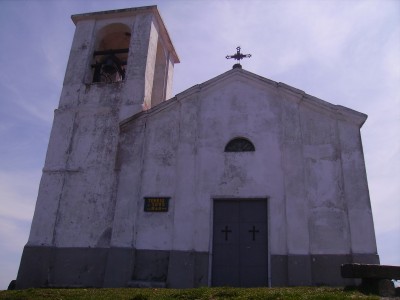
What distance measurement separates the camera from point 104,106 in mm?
15328

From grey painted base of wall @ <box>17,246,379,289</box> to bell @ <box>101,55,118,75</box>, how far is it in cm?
744

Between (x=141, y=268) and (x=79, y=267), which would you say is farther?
(x=79, y=267)

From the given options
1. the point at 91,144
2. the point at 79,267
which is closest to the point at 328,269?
the point at 79,267

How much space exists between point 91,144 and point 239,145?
5.32 metres

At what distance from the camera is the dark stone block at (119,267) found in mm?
12211

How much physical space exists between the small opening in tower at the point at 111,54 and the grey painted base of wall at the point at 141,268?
7239 millimetres

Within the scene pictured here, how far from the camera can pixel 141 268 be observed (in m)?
12.4

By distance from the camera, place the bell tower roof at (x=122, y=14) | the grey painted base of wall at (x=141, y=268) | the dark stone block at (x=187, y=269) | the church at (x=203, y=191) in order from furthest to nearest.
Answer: the bell tower roof at (x=122, y=14) < the church at (x=203, y=191) < the dark stone block at (x=187, y=269) < the grey painted base of wall at (x=141, y=268)

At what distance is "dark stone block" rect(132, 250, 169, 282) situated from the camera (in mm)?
12195

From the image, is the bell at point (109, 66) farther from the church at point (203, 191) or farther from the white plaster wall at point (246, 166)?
the white plaster wall at point (246, 166)

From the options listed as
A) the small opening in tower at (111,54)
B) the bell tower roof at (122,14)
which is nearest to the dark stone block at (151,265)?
the small opening in tower at (111,54)

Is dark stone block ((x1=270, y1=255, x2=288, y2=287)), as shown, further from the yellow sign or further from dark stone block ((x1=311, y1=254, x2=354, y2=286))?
the yellow sign

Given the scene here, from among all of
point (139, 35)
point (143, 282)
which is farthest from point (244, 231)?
point (139, 35)

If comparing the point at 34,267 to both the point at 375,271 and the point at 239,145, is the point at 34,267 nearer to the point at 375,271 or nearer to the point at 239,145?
the point at 239,145
